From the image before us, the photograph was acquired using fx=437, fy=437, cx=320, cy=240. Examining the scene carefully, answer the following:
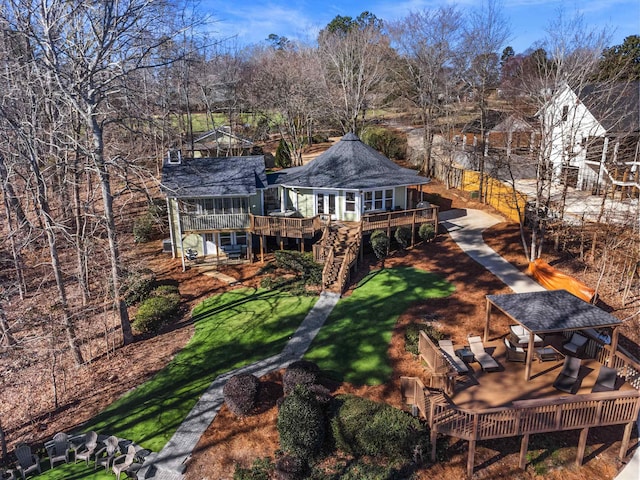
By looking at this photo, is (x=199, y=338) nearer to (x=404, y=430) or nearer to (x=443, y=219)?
(x=404, y=430)

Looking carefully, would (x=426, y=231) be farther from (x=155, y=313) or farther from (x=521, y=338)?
(x=155, y=313)

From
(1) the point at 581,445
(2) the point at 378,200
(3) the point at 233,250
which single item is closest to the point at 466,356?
(1) the point at 581,445

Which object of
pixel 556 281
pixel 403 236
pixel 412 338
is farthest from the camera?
pixel 403 236

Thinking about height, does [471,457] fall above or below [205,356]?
above

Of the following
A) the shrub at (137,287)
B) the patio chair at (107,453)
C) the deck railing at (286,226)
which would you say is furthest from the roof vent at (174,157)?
the patio chair at (107,453)

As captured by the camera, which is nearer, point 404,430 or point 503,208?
point 404,430

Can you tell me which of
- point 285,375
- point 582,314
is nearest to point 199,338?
point 285,375
